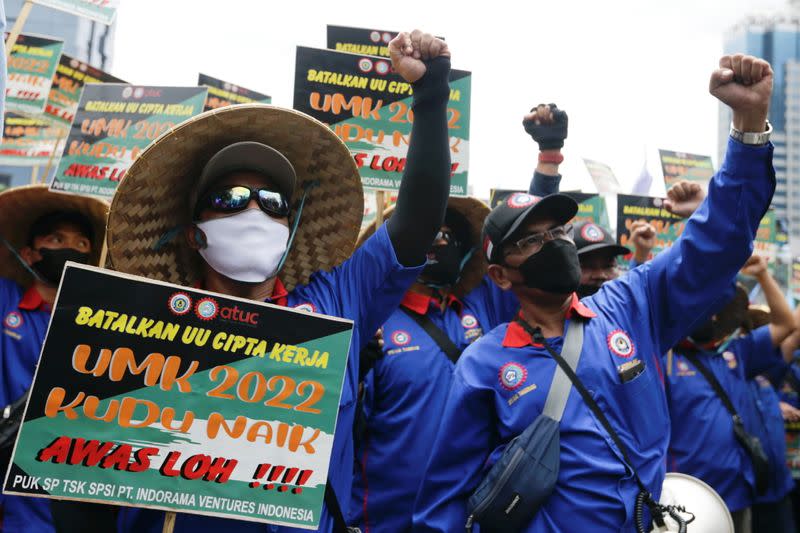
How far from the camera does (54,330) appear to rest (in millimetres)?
1981

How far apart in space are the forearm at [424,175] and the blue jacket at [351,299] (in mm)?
52

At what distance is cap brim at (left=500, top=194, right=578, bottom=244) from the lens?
3.12 meters

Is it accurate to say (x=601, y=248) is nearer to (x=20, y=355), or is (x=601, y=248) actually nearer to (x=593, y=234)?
(x=593, y=234)

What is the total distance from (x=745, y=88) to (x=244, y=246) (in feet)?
5.60

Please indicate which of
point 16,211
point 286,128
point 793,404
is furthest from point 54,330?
point 793,404

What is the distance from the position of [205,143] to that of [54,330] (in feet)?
2.94

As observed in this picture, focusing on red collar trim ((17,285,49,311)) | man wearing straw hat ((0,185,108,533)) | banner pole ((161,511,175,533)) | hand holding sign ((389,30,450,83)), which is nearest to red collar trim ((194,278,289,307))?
banner pole ((161,511,175,533))

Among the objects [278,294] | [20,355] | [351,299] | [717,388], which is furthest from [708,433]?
[20,355]

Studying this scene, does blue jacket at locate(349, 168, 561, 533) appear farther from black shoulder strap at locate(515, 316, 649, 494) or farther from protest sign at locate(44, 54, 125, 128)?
protest sign at locate(44, 54, 125, 128)

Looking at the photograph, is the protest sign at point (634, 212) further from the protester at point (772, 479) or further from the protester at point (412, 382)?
the protester at point (412, 382)

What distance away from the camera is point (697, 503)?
3.18 meters

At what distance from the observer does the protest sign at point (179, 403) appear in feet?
6.47

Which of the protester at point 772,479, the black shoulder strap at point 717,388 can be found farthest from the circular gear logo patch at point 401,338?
the protester at point 772,479

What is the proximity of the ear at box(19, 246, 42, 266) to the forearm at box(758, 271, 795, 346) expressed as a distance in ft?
16.3
